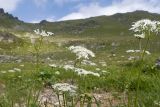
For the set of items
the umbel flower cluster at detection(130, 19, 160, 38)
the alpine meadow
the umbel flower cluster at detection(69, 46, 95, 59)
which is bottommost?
the alpine meadow

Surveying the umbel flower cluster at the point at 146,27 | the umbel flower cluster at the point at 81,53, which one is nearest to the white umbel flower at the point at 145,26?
the umbel flower cluster at the point at 146,27

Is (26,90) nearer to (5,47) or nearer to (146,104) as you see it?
(146,104)

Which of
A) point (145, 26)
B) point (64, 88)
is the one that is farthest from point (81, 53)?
point (145, 26)

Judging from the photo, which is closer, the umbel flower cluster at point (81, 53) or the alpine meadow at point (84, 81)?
the umbel flower cluster at point (81, 53)

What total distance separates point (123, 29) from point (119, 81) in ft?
601

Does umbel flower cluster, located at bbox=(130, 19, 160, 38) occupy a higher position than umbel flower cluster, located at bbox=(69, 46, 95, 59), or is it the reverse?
umbel flower cluster, located at bbox=(130, 19, 160, 38)

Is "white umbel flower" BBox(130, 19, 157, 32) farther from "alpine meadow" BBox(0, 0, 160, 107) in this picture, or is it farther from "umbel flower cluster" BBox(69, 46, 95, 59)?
"umbel flower cluster" BBox(69, 46, 95, 59)

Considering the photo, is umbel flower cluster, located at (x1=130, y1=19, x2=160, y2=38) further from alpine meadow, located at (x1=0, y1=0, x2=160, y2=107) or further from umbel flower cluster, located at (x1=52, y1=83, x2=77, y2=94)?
umbel flower cluster, located at (x1=52, y1=83, x2=77, y2=94)

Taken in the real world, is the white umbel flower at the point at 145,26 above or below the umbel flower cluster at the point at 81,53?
above

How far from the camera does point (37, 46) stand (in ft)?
22.8

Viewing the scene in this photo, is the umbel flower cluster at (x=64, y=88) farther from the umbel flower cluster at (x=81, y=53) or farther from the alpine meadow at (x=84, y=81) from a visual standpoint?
the umbel flower cluster at (x=81, y=53)

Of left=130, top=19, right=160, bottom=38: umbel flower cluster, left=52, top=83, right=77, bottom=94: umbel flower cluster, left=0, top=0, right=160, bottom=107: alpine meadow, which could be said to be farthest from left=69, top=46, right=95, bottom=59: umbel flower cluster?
left=130, top=19, right=160, bottom=38: umbel flower cluster

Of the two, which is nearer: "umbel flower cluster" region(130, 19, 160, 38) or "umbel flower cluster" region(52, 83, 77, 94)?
"umbel flower cluster" region(52, 83, 77, 94)

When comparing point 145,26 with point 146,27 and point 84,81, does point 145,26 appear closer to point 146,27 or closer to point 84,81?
point 146,27
